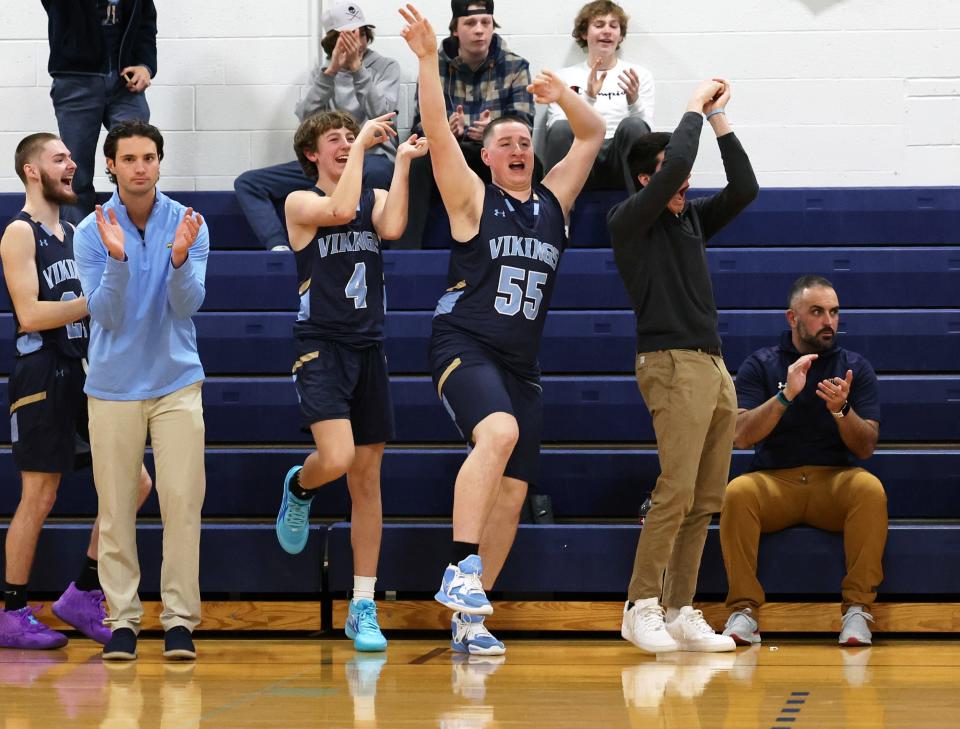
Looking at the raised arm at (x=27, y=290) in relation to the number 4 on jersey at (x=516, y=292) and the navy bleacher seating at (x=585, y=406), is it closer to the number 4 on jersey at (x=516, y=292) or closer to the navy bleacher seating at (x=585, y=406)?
the navy bleacher seating at (x=585, y=406)

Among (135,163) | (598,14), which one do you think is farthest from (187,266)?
(598,14)

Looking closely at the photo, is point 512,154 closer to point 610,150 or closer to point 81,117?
point 610,150

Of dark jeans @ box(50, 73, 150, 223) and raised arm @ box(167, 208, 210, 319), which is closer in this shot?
raised arm @ box(167, 208, 210, 319)

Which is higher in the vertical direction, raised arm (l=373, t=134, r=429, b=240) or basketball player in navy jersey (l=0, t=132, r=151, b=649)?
raised arm (l=373, t=134, r=429, b=240)

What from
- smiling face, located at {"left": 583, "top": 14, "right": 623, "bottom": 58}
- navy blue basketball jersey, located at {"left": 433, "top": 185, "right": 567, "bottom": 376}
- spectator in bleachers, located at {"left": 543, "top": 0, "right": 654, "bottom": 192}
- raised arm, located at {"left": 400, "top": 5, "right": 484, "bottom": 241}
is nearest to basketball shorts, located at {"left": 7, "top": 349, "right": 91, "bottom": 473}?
navy blue basketball jersey, located at {"left": 433, "top": 185, "right": 567, "bottom": 376}

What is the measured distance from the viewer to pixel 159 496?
4.06 metres

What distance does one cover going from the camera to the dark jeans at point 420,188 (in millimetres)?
6379

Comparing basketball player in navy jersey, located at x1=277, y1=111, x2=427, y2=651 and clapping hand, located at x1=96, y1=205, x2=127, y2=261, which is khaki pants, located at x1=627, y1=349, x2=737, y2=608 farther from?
clapping hand, located at x1=96, y1=205, x2=127, y2=261

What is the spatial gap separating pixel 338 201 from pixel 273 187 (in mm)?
2460

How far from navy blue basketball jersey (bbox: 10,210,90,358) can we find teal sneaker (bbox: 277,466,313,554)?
85cm

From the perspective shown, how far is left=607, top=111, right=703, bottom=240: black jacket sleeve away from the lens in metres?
4.05

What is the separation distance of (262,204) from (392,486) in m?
1.98

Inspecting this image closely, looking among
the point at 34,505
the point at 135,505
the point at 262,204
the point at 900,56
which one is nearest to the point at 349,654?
the point at 135,505

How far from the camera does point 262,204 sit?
6512 millimetres
